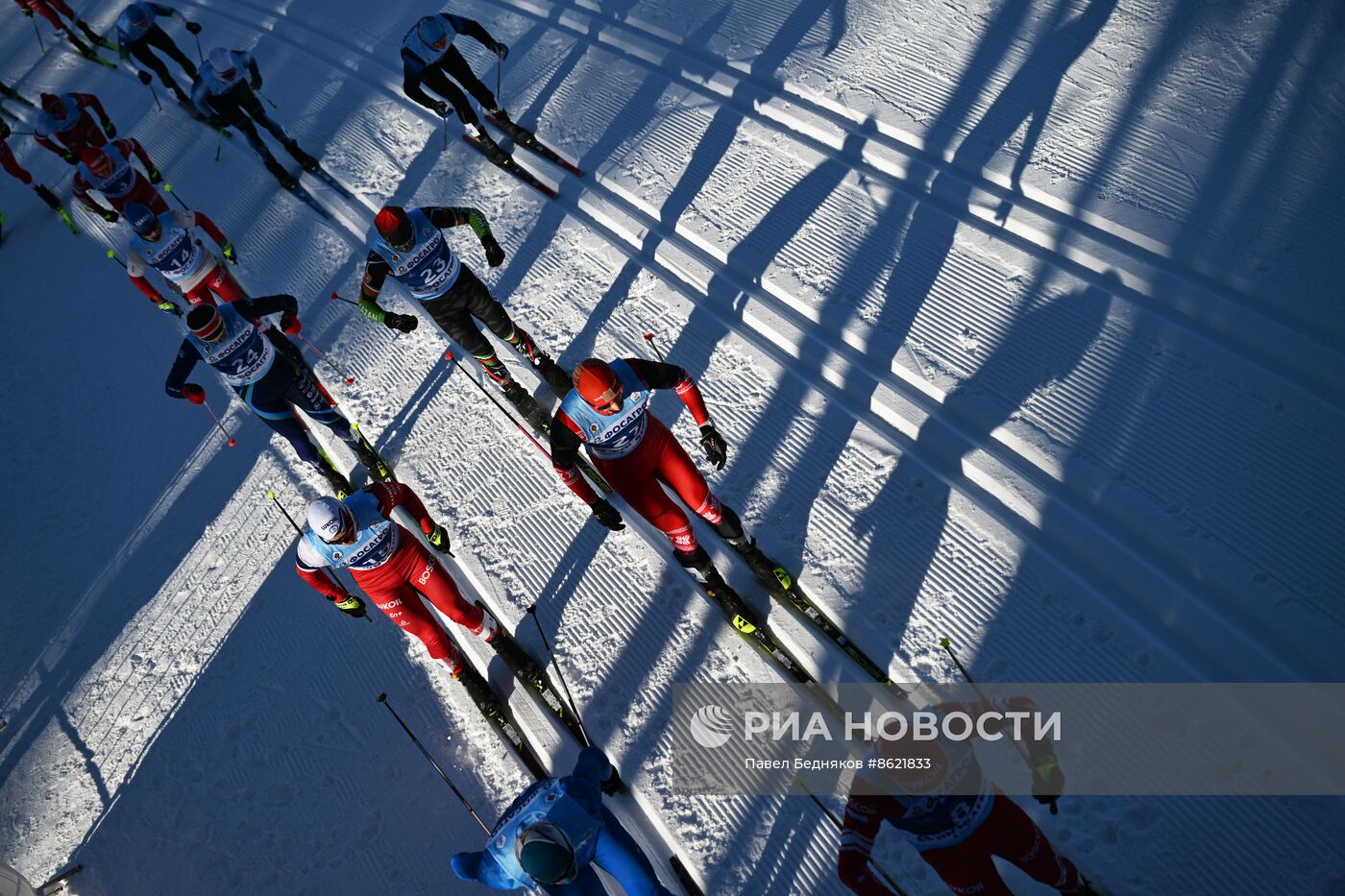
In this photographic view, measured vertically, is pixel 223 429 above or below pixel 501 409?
below

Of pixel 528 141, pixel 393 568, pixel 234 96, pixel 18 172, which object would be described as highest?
pixel 528 141

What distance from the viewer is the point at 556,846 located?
10.4ft

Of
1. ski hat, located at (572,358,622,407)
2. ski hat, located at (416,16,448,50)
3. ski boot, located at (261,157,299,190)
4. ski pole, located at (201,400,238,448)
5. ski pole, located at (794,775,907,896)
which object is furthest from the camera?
ski boot, located at (261,157,299,190)

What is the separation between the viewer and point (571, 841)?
3.37m

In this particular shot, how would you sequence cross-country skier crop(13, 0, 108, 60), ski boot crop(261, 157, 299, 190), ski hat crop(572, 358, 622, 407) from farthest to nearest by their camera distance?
cross-country skier crop(13, 0, 108, 60) < ski boot crop(261, 157, 299, 190) < ski hat crop(572, 358, 622, 407)

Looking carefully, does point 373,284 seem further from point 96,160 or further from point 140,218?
point 96,160

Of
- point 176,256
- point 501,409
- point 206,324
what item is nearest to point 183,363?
point 206,324

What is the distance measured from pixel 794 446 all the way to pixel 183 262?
486cm

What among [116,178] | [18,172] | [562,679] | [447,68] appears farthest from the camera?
[18,172]

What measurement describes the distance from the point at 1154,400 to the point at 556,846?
13.7 ft

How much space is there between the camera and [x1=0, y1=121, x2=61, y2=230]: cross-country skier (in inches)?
325

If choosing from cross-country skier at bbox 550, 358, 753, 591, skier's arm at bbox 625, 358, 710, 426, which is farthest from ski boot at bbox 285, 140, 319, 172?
skier's arm at bbox 625, 358, 710, 426

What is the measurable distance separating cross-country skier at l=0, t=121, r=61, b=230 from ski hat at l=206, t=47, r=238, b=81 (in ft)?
8.78

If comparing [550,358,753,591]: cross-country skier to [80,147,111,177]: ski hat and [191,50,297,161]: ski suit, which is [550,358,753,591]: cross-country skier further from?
[191,50,297,161]: ski suit
